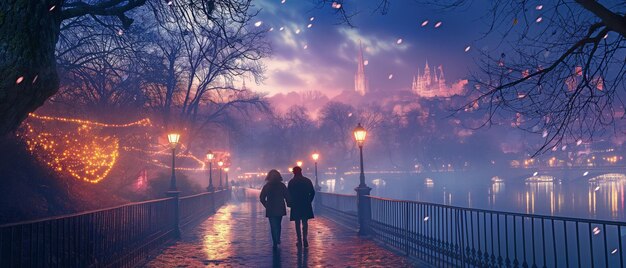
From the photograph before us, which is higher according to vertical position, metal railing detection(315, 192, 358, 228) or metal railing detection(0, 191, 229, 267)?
metal railing detection(0, 191, 229, 267)

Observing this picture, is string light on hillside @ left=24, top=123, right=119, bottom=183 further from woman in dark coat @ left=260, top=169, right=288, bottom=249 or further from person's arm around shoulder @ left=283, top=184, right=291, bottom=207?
person's arm around shoulder @ left=283, top=184, right=291, bottom=207

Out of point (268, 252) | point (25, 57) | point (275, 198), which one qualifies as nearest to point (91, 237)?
point (25, 57)

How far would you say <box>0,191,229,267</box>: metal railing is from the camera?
609 centimetres

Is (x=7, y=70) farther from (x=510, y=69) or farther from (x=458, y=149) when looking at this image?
(x=458, y=149)

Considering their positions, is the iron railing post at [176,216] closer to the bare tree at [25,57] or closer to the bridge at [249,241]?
the bridge at [249,241]

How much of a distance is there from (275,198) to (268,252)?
139 cm

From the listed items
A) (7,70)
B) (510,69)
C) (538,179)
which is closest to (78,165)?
(7,70)

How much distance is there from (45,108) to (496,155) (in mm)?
102505

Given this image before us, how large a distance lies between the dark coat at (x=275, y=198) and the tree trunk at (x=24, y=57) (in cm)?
666

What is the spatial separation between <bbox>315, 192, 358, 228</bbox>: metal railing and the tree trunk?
1315 centimetres

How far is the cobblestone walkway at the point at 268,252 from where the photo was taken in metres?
10.5

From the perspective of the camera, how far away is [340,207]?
75.9ft

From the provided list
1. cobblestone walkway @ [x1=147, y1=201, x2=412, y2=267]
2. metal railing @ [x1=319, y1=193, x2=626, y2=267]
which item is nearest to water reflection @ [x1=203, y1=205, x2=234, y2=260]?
cobblestone walkway @ [x1=147, y1=201, x2=412, y2=267]

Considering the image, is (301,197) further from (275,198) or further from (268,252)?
(268,252)
